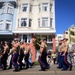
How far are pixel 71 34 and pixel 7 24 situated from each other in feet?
74.1

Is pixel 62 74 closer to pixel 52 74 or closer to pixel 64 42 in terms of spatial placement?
pixel 52 74

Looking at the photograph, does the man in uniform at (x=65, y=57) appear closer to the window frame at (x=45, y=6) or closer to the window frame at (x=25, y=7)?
the window frame at (x=45, y=6)

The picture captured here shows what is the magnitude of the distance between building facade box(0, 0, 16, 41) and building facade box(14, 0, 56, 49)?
849 mm

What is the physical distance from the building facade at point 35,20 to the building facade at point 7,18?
849 mm

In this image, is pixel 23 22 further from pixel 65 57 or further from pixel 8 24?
pixel 65 57

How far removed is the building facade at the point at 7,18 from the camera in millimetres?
29219

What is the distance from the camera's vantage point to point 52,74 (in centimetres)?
726

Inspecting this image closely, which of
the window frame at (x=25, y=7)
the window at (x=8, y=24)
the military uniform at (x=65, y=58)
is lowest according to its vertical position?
the military uniform at (x=65, y=58)

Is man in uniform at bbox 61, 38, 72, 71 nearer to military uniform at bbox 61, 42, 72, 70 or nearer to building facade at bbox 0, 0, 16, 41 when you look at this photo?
military uniform at bbox 61, 42, 72, 70

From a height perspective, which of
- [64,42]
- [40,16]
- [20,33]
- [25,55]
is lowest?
[25,55]

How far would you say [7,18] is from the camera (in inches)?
1182

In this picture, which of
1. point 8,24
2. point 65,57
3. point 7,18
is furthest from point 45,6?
point 65,57

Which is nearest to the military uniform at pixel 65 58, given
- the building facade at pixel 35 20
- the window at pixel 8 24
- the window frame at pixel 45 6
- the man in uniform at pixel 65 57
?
the man in uniform at pixel 65 57

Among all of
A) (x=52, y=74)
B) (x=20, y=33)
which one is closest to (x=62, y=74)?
(x=52, y=74)
